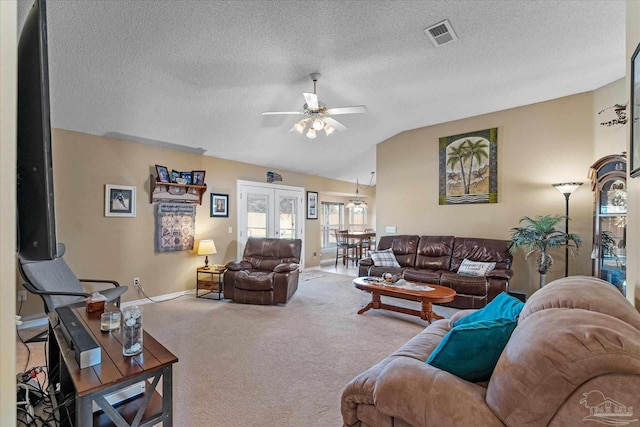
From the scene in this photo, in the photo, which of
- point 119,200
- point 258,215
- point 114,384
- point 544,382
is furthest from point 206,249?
point 544,382

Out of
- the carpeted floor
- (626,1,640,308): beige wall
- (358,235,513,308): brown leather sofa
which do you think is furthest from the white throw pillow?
(626,1,640,308): beige wall

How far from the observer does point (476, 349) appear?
4.30 ft

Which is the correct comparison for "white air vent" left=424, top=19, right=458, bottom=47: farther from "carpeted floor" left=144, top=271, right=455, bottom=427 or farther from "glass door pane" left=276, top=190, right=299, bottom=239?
"glass door pane" left=276, top=190, right=299, bottom=239

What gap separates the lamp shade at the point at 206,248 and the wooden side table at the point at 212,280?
0.27 meters

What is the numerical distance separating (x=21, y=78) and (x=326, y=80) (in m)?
3.48

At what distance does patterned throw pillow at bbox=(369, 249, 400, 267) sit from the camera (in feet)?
17.0

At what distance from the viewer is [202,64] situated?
10.4 feet

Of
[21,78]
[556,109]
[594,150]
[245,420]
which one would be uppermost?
[556,109]

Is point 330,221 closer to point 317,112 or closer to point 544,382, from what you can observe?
point 317,112

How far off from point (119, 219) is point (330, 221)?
581 centimetres

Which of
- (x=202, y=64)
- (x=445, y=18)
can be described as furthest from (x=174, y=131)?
(x=445, y=18)

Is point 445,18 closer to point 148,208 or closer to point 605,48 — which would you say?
point 605,48

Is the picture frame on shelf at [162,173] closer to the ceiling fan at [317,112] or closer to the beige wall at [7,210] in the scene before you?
the ceiling fan at [317,112]

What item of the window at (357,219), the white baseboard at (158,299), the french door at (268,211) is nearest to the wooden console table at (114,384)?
the white baseboard at (158,299)
